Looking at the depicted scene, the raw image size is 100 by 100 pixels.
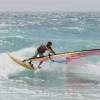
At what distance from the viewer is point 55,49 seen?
15.9ft

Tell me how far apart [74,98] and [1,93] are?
0.76 meters

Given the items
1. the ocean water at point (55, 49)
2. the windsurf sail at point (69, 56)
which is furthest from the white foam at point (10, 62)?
the windsurf sail at point (69, 56)

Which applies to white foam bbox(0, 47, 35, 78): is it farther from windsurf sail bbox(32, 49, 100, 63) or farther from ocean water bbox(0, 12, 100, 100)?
windsurf sail bbox(32, 49, 100, 63)

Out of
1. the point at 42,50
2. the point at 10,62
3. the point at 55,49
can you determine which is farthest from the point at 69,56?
the point at 10,62

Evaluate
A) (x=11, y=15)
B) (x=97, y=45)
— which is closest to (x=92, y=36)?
(x=97, y=45)

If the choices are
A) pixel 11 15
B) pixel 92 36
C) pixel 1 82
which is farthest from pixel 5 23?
pixel 92 36

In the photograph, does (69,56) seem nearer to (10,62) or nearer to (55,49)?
(55,49)

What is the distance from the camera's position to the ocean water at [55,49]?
4848mm

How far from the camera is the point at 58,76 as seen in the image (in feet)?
16.2

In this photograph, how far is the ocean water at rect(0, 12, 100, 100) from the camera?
485 centimetres

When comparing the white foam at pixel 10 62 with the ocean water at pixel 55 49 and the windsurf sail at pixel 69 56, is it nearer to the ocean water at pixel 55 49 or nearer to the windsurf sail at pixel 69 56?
the ocean water at pixel 55 49

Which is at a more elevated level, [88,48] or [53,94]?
[88,48]

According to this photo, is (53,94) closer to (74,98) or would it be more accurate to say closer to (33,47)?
(74,98)

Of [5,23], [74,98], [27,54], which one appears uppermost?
[5,23]
